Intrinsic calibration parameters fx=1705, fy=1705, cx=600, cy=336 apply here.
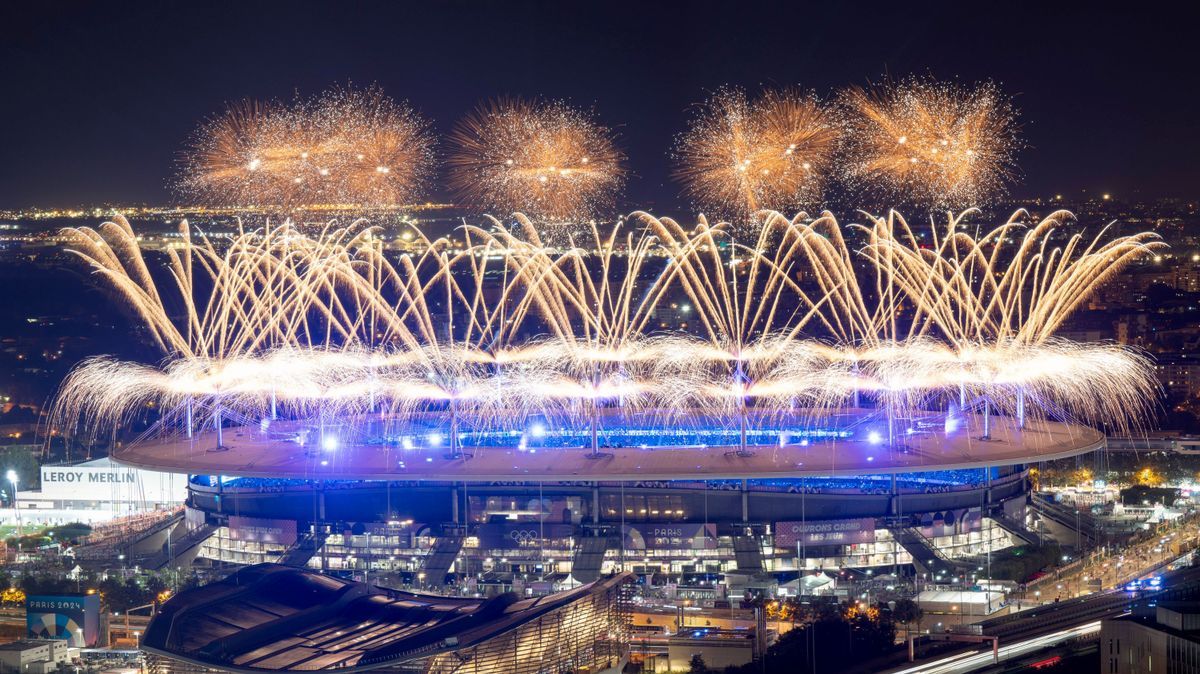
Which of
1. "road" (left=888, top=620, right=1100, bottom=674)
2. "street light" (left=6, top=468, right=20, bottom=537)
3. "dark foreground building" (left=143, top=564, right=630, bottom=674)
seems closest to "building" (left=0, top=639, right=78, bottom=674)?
"dark foreground building" (left=143, top=564, right=630, bottom=674)

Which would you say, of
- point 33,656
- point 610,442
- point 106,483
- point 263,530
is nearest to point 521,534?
point 610,442

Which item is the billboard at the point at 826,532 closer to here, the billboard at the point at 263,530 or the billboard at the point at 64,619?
the billboard at the point at 263,530

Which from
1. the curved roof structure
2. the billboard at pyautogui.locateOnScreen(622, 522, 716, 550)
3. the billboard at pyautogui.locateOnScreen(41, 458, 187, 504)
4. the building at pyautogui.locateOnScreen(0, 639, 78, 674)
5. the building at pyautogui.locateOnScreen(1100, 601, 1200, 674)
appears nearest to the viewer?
the building at pyautogui.locateOnScreen(1100, 601, 1200, 674)

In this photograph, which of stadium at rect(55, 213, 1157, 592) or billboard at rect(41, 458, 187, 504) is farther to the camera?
billboard at rect(41, 458, 187, 504)

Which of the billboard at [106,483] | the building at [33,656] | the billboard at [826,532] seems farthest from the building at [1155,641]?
the billboard at [106,483]

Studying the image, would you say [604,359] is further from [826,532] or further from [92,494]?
[92,494]

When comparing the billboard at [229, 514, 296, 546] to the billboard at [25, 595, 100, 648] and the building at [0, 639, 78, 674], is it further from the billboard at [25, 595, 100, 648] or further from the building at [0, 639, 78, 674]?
the building at [0, 639, 78, 674]
